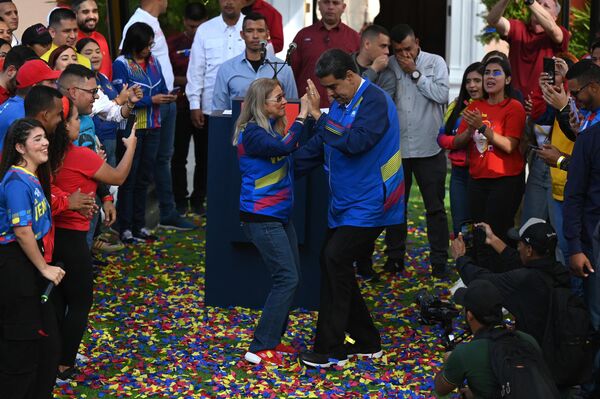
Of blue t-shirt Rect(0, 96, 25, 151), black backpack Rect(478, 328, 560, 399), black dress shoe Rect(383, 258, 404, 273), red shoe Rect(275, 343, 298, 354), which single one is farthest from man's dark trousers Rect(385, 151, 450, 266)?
black backpack Rect(478, 328, 560, 399)

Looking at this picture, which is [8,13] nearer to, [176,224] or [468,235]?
[176,224]

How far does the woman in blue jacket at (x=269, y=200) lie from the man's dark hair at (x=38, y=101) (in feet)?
4.45

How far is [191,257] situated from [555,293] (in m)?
4.45

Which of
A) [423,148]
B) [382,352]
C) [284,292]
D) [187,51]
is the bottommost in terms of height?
[382,352]

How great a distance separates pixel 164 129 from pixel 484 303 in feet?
18.9

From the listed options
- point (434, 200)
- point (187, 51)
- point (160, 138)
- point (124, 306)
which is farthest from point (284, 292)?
point (187, 51)

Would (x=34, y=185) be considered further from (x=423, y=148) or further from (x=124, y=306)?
(x=423, y=148)

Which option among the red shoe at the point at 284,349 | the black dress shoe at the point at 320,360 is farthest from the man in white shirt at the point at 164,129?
the black dress shoe at the point at 320,360

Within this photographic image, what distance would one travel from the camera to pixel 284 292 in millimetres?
7027

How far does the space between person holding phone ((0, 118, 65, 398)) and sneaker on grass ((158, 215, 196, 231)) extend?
4.87 m

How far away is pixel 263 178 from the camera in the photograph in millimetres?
7008

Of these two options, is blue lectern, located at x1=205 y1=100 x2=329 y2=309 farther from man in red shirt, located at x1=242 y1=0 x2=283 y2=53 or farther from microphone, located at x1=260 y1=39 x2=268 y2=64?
man in red shirt, located at x1=242 y1=0 x2=283 y2=53

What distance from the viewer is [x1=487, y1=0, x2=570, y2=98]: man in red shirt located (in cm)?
919

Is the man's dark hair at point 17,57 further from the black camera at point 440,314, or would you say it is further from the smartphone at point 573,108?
the smartphone at point 573,108
